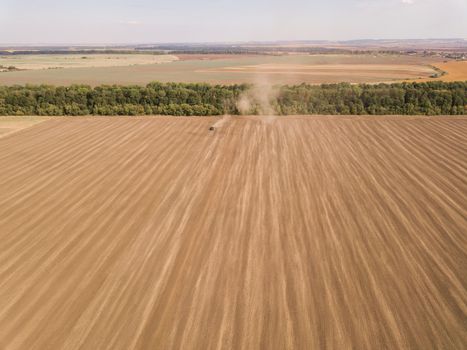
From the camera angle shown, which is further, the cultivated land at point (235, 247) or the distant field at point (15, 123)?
the distant field at point (15, 123)

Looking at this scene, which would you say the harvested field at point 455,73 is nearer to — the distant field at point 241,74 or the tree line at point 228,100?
the distant field at point 241,74

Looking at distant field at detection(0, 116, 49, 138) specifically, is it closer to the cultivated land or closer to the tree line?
the tree line

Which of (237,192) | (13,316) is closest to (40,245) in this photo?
(13,316)

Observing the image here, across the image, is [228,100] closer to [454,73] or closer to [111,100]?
[111,100]

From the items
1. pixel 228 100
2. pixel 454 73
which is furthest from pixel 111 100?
pixel 454 73

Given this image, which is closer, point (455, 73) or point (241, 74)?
point (455, 73)

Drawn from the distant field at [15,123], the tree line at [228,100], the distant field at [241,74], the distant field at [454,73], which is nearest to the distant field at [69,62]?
the distant field at [241,74]
